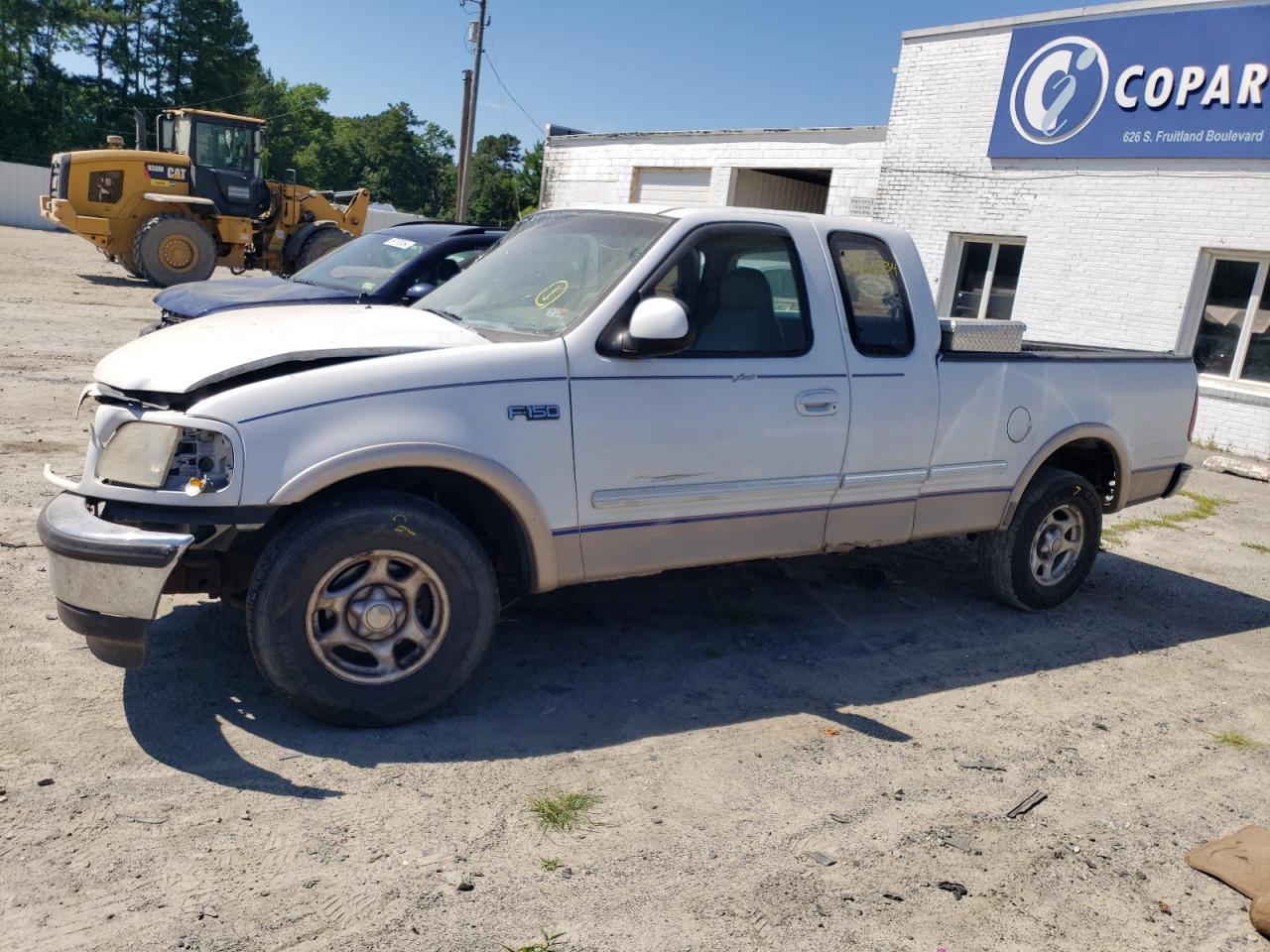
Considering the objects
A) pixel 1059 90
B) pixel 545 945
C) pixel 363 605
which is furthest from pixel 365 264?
pixel 1059 90

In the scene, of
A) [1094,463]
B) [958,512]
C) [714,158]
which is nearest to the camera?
[958,512]

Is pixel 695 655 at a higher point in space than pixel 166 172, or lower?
lower

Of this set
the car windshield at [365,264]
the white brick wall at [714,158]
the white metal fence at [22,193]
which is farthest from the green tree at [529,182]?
the car windshield at [365,264]

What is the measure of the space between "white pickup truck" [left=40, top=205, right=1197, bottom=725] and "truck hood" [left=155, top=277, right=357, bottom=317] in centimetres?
362

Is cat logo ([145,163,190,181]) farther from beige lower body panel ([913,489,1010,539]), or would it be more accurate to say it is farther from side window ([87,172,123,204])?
beige lower body panel ([913,489,1010,539])

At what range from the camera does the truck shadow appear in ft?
12.9

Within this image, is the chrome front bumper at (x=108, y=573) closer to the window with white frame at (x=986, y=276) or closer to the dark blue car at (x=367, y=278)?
the dark blue car at (x=367, y=278)

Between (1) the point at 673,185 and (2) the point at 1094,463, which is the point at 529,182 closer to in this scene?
(1) the point at 673,185

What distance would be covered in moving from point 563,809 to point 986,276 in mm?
13267

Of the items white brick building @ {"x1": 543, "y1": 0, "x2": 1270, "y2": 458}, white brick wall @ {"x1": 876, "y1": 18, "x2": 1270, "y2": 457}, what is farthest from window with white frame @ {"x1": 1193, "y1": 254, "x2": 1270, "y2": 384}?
white brick wall @ {"x1": 876, "y1": 18, "x2": 1270, "y2": 457}

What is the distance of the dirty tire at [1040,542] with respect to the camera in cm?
588

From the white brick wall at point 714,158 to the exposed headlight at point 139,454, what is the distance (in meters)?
15.2

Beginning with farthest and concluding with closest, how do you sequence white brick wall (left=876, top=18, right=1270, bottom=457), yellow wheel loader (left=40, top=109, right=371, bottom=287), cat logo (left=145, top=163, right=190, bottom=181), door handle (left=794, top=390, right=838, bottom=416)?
cat logo (left=145, top=163, right=190, bottom=181) < yellow wheel loader (left=40, top=109, right=371, bottom=287) < white brick wall (left=876, top=18, right=1270, bottom=457) < door handle (left=794, top=390, right=838, bottom=416)

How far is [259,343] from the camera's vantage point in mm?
3930
